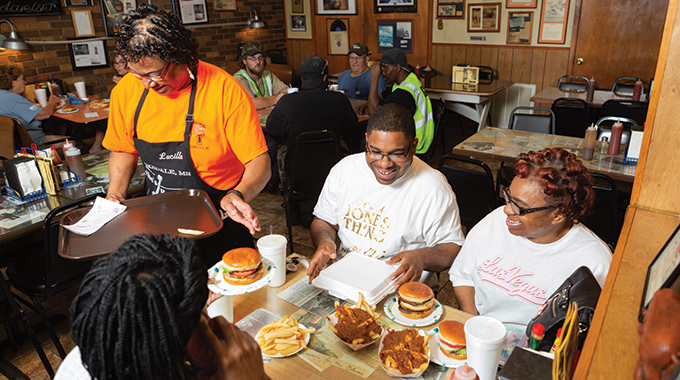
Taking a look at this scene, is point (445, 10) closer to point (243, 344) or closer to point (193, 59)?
point (193, 59)

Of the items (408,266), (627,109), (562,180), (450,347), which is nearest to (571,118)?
(627,109)

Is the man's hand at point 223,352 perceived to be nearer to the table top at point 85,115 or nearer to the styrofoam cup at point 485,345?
the styrofoam cup at point 485,345

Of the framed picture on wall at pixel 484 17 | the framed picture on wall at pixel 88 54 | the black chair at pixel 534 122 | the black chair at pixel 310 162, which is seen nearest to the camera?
the black chair at pixel 310 162

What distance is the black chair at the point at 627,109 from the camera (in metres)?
4.63

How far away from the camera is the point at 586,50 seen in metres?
6.84

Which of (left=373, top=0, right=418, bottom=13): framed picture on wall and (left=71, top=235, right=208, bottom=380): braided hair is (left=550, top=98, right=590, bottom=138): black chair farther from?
(left=71, top=235, right=208, bottom=380): braided hair

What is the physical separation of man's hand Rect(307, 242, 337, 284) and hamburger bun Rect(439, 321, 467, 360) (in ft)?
1.97

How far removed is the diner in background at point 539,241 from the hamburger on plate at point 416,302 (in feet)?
1.10

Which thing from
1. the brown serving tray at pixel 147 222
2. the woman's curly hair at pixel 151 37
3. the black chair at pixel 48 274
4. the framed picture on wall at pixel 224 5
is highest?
the framed picture on wall at pixel 224 5

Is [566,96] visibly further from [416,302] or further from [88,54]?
[88,54]

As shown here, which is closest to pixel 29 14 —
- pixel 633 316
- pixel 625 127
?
pixel 625 127

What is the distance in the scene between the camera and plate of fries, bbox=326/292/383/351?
1.55 meters

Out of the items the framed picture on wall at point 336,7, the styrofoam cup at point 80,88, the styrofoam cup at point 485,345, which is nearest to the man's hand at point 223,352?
the styrofoam cup at point 485,345

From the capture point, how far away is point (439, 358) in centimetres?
150
